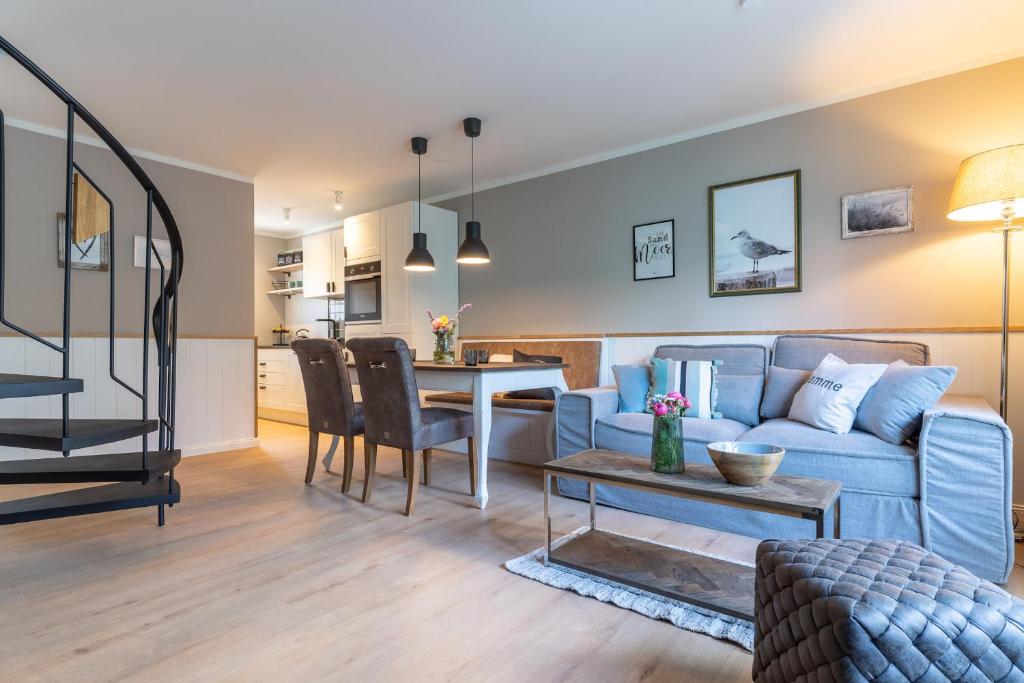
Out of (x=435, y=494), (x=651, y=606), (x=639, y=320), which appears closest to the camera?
(x=651, y=606)

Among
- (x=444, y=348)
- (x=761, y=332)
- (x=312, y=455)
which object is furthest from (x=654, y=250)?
(x=312, y=455)

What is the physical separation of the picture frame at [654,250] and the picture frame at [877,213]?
105 centimetres

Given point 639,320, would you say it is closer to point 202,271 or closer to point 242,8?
point 242,8

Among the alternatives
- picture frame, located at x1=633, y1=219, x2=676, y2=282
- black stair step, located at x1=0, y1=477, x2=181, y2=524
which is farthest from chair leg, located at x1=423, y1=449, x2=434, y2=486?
picture frame, located at x1=633, y1=219, x2=676, y2=282

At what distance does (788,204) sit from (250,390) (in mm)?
4502

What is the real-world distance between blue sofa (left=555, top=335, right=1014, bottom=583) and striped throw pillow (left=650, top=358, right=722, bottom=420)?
0.27ft

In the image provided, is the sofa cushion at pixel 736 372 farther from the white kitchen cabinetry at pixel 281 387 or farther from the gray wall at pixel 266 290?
the gray wall at pixel 266 290

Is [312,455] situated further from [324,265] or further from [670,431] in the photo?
[324,265]

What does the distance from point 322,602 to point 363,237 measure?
412 cm

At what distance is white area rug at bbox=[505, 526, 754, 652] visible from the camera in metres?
1.58

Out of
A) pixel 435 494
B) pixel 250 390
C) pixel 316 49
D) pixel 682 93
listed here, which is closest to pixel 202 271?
pixel 250 390

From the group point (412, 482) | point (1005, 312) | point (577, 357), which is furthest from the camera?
point (577, 357)

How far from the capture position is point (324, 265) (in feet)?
19.5

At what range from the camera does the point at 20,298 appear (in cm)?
347
